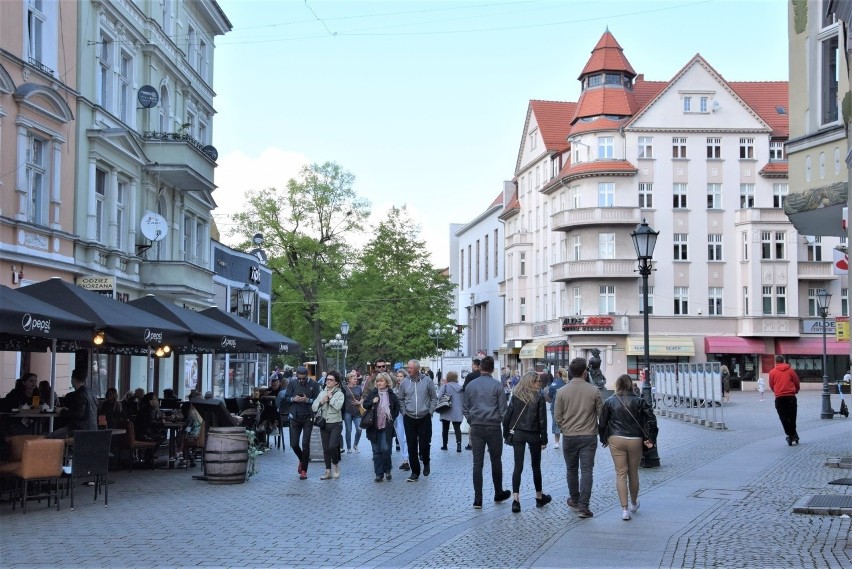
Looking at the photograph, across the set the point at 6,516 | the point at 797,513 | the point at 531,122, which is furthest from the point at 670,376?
the point at 531,122

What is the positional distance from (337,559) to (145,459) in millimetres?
10318

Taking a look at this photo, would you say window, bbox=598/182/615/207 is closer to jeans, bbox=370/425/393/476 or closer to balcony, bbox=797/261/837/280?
balcony, bbox=797/261/837/280

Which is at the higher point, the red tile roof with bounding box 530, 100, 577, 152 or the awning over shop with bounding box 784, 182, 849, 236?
the red tile roof with bounding box 530, 100, 577, 152

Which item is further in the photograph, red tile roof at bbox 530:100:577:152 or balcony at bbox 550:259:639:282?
red tile roof at bbox 530:100:577:152

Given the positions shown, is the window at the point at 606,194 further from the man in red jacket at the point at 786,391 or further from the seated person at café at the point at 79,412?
the seated person at café at the point at 79,412

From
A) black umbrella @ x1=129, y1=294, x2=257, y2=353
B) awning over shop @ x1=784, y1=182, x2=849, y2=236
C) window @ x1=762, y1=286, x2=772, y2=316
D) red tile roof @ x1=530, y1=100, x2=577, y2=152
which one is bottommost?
black umbrella @ x1=129, y1=294, x2=257, y2=353

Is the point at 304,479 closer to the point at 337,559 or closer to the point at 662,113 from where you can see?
the point at 337,559

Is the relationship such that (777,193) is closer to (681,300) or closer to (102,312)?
(681,300)

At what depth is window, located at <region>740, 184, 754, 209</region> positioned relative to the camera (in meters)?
65.6

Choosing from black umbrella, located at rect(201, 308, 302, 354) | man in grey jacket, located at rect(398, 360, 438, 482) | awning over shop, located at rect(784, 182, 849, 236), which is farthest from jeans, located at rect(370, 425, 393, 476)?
awning over shop, located at rect(784, 182, 849, 236)

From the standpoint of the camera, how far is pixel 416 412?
1745 centimetres

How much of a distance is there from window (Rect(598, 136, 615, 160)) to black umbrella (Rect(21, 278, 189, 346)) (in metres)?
53.0

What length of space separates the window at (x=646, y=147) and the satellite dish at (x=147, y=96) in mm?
42024

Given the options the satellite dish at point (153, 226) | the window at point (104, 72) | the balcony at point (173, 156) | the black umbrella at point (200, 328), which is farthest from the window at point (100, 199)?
the black umbrella at point (200, 328)
